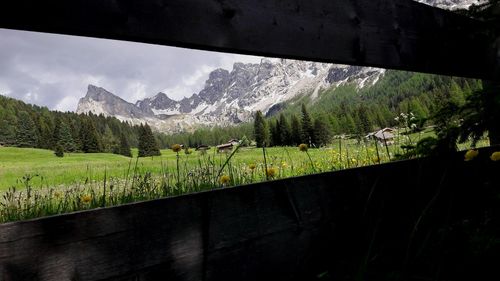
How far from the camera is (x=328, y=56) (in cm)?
167

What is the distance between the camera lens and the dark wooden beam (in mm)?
1093

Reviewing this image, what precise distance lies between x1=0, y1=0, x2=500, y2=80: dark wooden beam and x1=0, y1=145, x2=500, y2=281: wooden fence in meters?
0.56

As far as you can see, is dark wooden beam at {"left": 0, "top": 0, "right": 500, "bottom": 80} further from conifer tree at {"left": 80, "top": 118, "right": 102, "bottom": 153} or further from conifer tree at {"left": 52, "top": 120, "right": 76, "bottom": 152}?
conifer tree at {"left": 80, "top": 118, "right": 102, "bottom": 153}

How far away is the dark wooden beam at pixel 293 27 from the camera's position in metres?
1.09

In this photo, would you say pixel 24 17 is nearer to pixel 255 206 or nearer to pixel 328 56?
pixel 255 206

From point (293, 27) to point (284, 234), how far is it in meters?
0.89

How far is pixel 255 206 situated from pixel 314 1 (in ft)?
3.16

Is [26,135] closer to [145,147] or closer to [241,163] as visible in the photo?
[145,147]

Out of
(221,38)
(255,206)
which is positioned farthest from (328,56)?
(255,206)

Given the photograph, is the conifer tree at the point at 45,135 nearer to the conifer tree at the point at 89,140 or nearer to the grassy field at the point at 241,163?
the conifer tree at the point at 89,140

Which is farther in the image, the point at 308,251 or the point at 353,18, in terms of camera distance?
the point at 353,18

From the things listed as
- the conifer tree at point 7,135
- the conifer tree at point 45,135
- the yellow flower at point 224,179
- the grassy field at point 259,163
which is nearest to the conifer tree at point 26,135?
the conifer tree at point 7,135

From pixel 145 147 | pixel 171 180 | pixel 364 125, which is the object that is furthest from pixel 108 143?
pixel 171 180

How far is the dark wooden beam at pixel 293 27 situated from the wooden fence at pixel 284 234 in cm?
56
